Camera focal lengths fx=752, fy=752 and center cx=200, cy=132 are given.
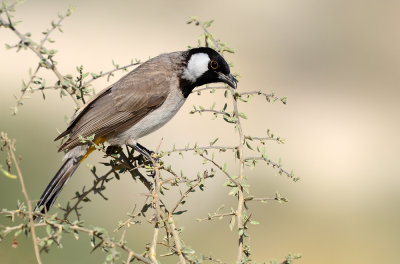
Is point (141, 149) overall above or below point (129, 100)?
below

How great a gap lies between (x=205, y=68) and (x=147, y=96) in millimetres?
320

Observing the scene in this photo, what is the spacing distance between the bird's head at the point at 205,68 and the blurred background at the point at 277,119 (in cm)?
187

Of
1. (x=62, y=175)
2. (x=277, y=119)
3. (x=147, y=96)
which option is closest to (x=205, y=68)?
(x=147, y=96)

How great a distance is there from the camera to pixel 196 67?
12.3 ft

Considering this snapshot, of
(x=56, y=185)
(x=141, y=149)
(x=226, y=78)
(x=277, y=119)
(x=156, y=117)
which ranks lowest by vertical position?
(x=56, y=185)

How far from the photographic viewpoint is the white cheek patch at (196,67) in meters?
3.71

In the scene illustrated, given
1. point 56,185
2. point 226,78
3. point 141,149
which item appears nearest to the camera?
point 56,185

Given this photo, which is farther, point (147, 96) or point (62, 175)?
point (147, 96)

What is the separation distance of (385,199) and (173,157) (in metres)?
2.37

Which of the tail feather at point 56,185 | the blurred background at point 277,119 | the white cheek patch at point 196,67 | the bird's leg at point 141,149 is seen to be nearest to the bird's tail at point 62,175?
the tail feather at point 56,185

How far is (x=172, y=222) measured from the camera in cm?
209

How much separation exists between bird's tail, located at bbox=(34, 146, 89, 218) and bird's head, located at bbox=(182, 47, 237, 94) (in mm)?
756

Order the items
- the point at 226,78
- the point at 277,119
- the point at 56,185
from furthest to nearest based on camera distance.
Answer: the point at 277,119
the point at 226,78
the point at 56,185

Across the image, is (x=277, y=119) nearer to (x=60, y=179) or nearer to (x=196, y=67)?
(x=196, y=67)
